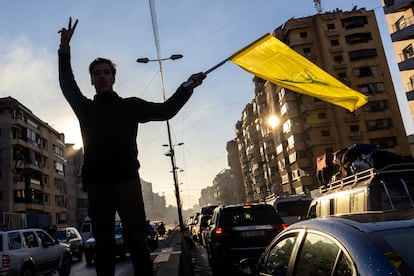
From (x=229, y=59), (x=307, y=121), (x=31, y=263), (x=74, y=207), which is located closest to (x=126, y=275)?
(x=31, y=263)

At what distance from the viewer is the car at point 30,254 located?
Answer: 406 inches

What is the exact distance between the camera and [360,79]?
58781mm

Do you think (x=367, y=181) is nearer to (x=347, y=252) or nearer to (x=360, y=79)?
(x=347, y=252)

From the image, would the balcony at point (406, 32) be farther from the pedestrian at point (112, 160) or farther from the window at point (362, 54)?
the pedestrian at point (112, 160)

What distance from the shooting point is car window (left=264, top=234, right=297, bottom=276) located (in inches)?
133

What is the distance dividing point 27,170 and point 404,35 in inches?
1896

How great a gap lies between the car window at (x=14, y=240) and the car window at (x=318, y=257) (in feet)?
31.7

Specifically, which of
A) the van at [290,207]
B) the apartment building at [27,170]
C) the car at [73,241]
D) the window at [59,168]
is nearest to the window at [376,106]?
the apartment building at [27,170]

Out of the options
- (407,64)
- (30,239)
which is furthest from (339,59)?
(30,239)

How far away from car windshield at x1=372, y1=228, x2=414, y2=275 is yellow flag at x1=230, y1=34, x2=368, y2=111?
2.90 m

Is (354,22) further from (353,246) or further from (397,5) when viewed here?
(353,246)

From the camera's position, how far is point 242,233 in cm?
1029

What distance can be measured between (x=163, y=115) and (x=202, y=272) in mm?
9470

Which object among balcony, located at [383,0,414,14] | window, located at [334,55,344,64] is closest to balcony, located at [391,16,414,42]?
balcony, located at [383,0,414,14]
